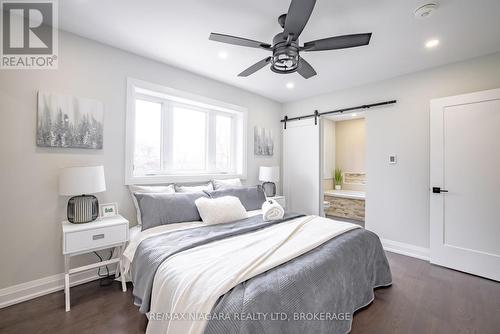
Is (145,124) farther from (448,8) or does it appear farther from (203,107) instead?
(448,8)

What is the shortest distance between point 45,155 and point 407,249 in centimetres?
459

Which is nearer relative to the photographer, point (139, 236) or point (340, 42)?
point (340, 42)

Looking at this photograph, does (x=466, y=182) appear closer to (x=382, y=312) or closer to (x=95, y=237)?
(x=382, y=312)

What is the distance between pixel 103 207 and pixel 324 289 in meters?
2.29

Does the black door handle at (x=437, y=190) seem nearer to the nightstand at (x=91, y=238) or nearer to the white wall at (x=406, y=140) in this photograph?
the white wall at (x=406, y=140)

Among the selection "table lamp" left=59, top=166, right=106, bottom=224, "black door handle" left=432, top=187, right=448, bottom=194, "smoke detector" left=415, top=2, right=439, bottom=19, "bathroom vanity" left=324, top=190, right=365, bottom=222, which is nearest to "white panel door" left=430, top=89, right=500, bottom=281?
"black door handle" left=432, top=187, right=448, bottom=194

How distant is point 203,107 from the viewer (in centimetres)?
359

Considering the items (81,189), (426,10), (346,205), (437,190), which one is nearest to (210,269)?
(81,189)

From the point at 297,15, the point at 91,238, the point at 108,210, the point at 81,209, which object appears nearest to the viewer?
the point at 297,15

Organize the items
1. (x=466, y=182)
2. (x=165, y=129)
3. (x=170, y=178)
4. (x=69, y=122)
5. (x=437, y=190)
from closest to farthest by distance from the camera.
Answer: (x=69, y=122)
(x=466, y=182)
(x=437, y=190)
(x=170, y=178)
(x=165, y=129)

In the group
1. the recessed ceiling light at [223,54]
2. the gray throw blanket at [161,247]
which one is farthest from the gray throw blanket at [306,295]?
the recessed ceiling light at [223,54]

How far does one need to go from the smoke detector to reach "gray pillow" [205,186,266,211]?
254 cm

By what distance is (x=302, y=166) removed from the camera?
4406 millimetres

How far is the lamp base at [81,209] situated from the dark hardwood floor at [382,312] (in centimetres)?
72
